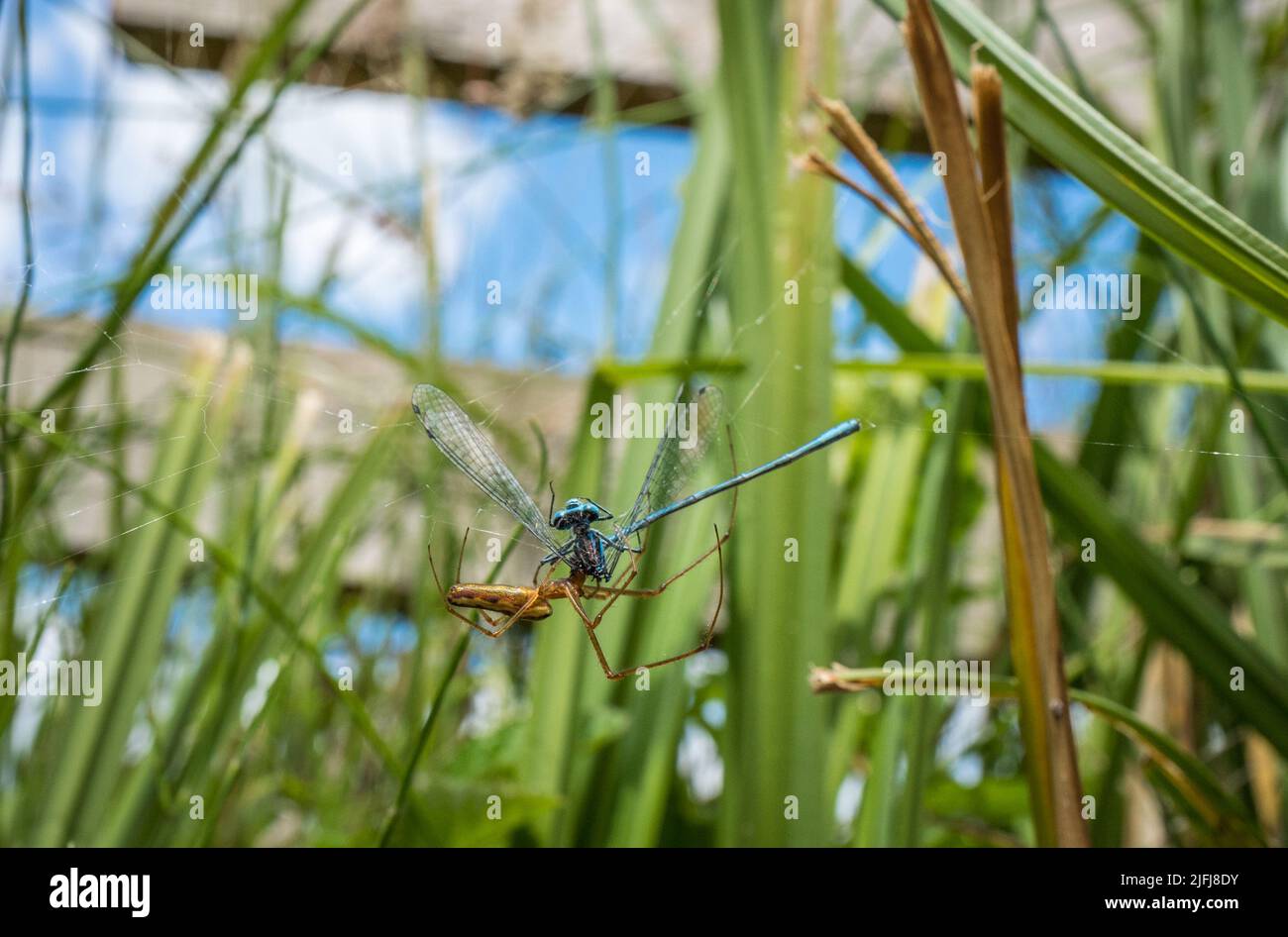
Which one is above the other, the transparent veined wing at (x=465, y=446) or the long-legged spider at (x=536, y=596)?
the transparent veined wing at (x=465, y=446)

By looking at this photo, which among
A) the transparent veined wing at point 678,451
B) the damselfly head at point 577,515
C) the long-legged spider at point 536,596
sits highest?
the transparent veined wing at point 678,451

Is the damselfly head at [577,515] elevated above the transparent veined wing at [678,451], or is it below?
below

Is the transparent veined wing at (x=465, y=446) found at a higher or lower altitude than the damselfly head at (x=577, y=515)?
higher

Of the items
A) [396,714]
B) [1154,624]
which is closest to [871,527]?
[1154,624]

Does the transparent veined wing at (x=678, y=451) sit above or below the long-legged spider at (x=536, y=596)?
above

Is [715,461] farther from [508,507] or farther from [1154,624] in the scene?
[1154,624]
